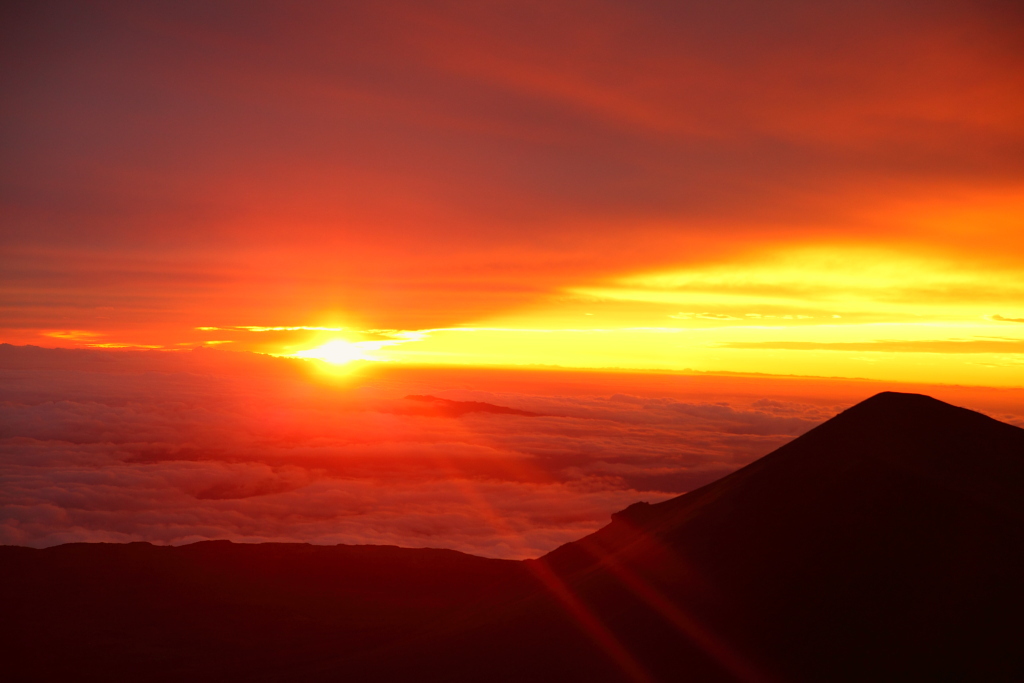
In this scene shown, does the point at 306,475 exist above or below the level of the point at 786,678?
below

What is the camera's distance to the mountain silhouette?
1756 centimetres

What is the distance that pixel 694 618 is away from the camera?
2097 centimetres

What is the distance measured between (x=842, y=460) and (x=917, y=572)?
689 cm

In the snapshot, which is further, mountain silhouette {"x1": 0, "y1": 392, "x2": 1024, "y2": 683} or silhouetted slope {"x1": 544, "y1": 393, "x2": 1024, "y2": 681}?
mountain silhouette {"x1": 0, "y1": 392, "x2": 1024, "y2": 683}

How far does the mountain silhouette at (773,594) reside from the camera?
17562 millimetres

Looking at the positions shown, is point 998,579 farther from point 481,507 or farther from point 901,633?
point 481,507

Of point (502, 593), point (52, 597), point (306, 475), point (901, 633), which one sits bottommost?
point (306, 475)

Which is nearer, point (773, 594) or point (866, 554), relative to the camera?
point (866, 554)

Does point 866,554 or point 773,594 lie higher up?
point 866,554

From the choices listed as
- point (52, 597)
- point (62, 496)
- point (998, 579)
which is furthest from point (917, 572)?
point (62, 496)

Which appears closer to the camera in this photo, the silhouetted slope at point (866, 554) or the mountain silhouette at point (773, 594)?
the silhouetted slope at point (866, 554)

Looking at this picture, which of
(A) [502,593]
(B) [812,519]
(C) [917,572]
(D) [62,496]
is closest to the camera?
(C) [917,572]

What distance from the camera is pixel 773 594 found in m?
20.7

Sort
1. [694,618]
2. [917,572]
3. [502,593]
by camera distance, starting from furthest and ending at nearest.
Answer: [502,593], [694,618], [917,572]
